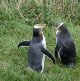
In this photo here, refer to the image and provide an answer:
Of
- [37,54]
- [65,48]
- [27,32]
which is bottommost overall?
[27,32]

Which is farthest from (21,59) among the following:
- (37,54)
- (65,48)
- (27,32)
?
(27,32)

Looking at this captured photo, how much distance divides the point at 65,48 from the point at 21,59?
778 millimetres

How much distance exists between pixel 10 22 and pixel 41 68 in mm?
2084

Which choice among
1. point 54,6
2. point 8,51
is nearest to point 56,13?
point 54,6

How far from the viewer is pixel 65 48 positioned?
222 inches

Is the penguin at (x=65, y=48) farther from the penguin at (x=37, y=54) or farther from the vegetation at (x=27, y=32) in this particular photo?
the penguin at (x=37, y=54)

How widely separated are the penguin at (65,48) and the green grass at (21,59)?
4.7 inches

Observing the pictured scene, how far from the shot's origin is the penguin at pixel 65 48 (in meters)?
5.64

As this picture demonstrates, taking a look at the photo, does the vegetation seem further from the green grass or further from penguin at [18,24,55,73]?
penguin at [18,24,55,73]

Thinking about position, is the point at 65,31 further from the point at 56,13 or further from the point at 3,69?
the point at 56,13

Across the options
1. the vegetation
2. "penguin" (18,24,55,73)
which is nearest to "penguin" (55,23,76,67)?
the vegetation

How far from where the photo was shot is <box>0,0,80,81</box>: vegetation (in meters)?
5.21

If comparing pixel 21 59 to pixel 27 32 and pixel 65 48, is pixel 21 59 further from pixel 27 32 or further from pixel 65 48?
pixel 27 32

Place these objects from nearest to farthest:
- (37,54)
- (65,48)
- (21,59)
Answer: (37,54) → (65,48) → (21,59)
